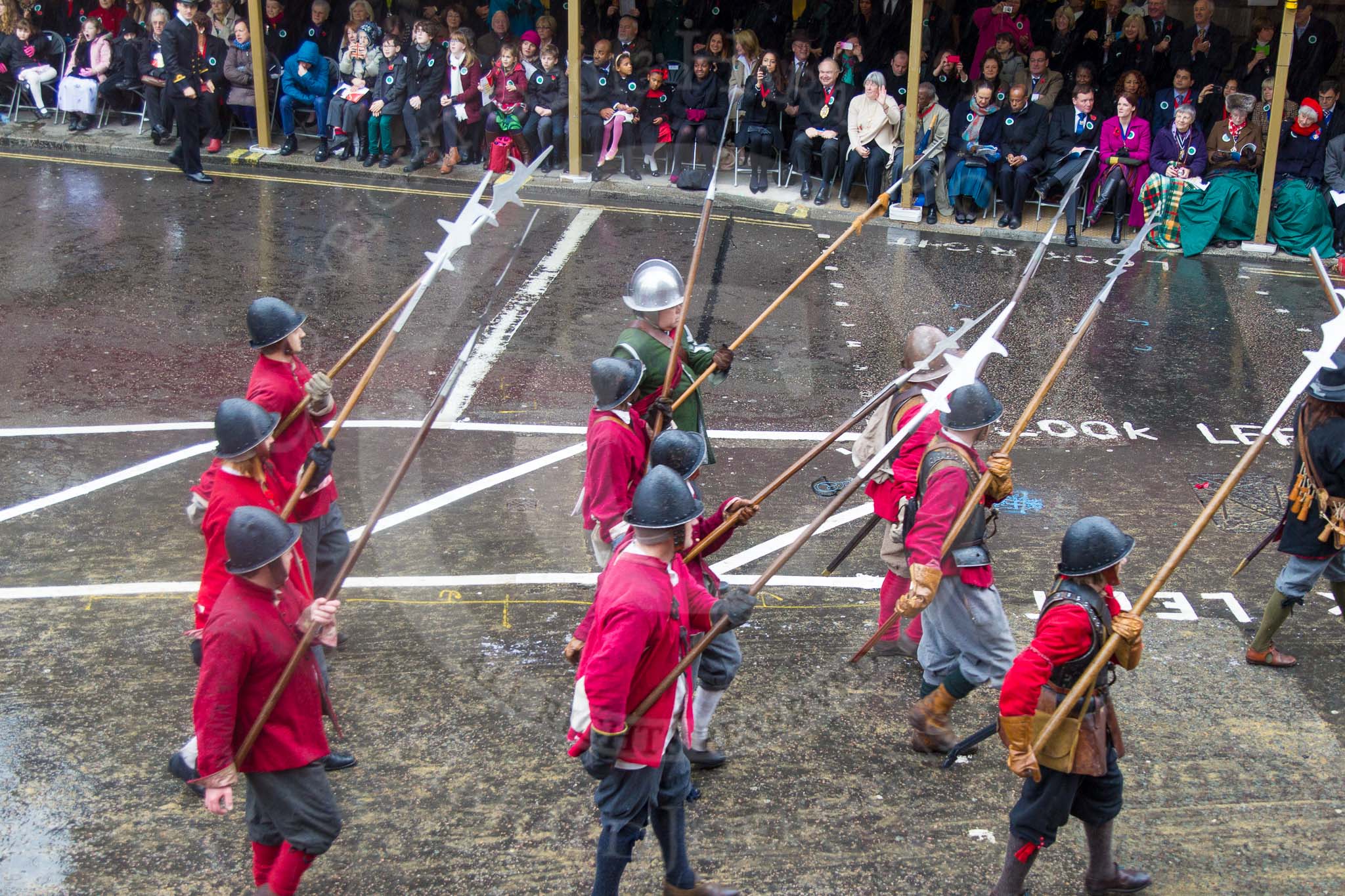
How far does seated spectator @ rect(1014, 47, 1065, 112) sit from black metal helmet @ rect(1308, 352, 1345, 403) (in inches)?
370

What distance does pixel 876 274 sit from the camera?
41.8 feet

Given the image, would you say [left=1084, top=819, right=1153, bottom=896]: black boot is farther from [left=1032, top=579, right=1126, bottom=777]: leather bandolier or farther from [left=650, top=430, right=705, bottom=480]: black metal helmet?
[left=650, top=430, right=705, bottom=480]: black metal helmet

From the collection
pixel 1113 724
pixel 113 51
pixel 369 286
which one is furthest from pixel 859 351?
pixel 113 51

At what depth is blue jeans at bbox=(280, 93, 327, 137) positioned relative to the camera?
16266 millimetres

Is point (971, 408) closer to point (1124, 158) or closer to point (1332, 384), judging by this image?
point (1332, 384)

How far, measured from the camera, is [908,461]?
5.84m

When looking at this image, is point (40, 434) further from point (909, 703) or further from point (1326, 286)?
point (1326, 286)

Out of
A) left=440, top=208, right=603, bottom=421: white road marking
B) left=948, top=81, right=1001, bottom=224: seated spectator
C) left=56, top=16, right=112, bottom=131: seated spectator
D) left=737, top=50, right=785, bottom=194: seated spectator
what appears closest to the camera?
left=440, top=208, right=603, bottom=421: white road marking

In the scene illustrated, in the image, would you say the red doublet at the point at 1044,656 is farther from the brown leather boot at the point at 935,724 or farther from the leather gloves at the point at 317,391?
the leather gloves at the point at 317,391

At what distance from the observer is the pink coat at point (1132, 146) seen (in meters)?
14.0

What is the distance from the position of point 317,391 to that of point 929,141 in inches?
416

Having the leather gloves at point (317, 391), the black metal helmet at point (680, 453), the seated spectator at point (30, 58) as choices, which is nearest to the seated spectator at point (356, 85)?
the seated spectator at point (30, 58)

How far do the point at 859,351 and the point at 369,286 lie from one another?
451cm

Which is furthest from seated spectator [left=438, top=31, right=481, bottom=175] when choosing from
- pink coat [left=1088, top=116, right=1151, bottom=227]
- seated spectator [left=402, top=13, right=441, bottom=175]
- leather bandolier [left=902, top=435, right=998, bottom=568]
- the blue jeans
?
leather bandolier [left=902, top=435, right=998, bottom=568]
